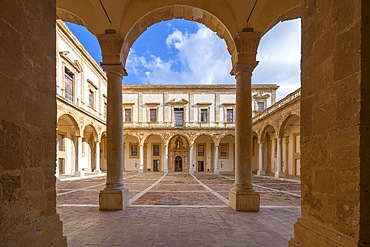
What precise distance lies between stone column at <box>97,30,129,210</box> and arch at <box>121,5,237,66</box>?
0.33 metres

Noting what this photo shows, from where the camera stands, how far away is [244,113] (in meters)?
5.62

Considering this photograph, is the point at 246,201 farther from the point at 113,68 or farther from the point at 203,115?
the point at 203,115

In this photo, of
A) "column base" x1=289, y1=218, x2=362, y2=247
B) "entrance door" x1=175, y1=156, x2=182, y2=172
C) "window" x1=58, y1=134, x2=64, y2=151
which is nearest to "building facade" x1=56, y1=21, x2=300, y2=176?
"entrance door" x1=175, y1=156, x2=182, y2=172

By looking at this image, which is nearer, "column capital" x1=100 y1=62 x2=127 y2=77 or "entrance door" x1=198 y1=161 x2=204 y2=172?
"column capital" x1=100 y1=62 x2=127 y2=77

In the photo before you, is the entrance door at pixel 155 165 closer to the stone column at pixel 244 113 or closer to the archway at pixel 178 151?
the archway at pixel 178 151

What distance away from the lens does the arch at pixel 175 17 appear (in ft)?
18.7

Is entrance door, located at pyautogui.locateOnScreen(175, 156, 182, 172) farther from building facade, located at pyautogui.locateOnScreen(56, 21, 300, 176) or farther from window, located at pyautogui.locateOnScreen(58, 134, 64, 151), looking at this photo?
window, located at pyautogui.locateOnScreen(58, 134, 64, 151)

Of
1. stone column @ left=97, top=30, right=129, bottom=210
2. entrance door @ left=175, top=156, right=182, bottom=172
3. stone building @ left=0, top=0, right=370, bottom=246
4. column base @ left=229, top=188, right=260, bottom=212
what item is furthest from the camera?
entrance door @ left=175, top=156, right=182, bottom=172

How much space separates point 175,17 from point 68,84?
1472 centimetres

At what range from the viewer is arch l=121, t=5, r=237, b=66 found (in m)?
5.70

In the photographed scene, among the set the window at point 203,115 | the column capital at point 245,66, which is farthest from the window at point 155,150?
the column capital at point 245,66

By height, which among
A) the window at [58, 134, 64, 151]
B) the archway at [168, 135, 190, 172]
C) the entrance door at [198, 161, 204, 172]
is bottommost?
the entrance door at [198, 161, 204, 172]

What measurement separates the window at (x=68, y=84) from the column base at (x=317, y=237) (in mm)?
18181

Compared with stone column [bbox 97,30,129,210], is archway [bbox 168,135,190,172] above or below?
below
